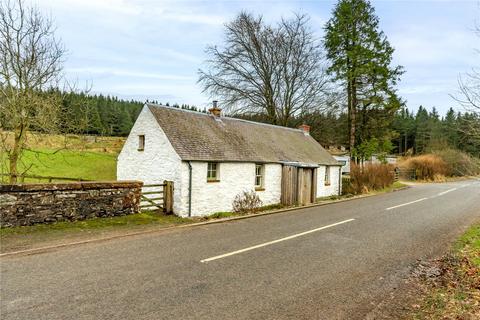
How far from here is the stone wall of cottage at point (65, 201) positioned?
395 inches

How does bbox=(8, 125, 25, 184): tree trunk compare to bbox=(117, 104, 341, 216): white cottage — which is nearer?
bbox=(8, 125, 25, 184): tree trunk


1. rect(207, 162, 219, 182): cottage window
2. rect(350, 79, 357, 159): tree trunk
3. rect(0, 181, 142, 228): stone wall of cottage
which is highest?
rect(350, 79, 357, 159): tree trunk

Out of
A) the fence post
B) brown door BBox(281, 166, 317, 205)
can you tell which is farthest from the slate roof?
the fence post

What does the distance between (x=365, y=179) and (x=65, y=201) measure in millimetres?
24060

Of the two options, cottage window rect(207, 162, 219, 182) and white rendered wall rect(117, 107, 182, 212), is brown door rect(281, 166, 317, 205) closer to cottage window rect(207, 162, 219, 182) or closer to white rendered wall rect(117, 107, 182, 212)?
cottage window rect(207, 162, 219, 182)

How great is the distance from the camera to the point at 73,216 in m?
11.4

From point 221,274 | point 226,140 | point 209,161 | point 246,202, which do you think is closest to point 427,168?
point 226,140

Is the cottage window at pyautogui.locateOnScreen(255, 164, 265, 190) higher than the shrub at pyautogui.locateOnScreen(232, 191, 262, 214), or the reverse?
the cottage window at pyautogui.locateOnScreen(255, 164, 265, 190)

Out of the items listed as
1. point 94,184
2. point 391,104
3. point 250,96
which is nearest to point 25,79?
point 94,184

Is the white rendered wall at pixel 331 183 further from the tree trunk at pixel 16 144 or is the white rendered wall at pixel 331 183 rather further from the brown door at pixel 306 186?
the tree trunk at pixel 16 144

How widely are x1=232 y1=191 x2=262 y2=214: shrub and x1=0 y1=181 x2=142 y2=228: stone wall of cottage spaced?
5191 millimetres

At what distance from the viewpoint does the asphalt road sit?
5105 mm

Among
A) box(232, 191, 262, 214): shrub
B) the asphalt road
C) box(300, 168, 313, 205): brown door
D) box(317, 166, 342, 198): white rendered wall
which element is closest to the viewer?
the asphalt road

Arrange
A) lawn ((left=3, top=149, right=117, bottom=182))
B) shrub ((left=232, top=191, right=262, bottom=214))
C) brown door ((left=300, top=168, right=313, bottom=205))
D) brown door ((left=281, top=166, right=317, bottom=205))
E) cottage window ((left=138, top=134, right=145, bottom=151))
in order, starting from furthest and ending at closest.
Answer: lawn ((left=3, top=149, right=117, bottom=182))
brown door ((left=300, top=168, right=313, bottom=205))
brown door ((left=281, top=166, right=317, bottom=205))
cottage window ((left=138, top=134, right=145, bottom=151))
shrub ((left=232, top=191, right=262, bottom=214))
